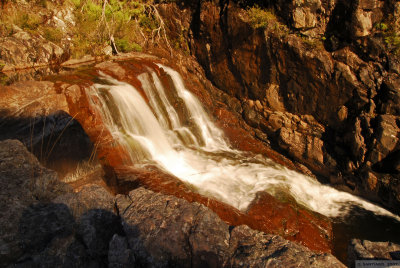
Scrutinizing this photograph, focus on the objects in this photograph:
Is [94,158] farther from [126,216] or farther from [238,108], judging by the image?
[238,108]

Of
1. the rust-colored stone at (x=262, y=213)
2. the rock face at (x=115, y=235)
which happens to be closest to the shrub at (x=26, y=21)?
the rust-colored stone at (x=262, y=213)

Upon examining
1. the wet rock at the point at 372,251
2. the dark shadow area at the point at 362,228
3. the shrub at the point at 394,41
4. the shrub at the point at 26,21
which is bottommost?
the dark shadow area at the point at 362,228

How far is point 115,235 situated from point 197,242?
0.76 m

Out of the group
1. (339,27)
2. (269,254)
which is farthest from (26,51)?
(339,27)

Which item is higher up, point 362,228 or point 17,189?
point 17,189

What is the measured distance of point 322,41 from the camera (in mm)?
A: 7922

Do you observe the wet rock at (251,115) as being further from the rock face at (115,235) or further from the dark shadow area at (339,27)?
the rock face at (115,235)

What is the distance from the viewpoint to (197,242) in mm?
2189

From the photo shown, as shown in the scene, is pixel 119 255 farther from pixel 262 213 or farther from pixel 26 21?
pixel 26 21

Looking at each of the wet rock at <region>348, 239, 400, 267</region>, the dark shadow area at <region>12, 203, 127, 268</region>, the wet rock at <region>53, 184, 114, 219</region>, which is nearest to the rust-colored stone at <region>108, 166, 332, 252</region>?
the wet rock at <region>53, 184, 114, 219</region>

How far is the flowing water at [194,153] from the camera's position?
629cm

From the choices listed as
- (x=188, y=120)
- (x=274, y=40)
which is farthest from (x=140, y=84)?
(x=274, y=40)

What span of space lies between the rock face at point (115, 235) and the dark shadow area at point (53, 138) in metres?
2.49

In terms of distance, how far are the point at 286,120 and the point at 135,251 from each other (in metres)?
7.50
